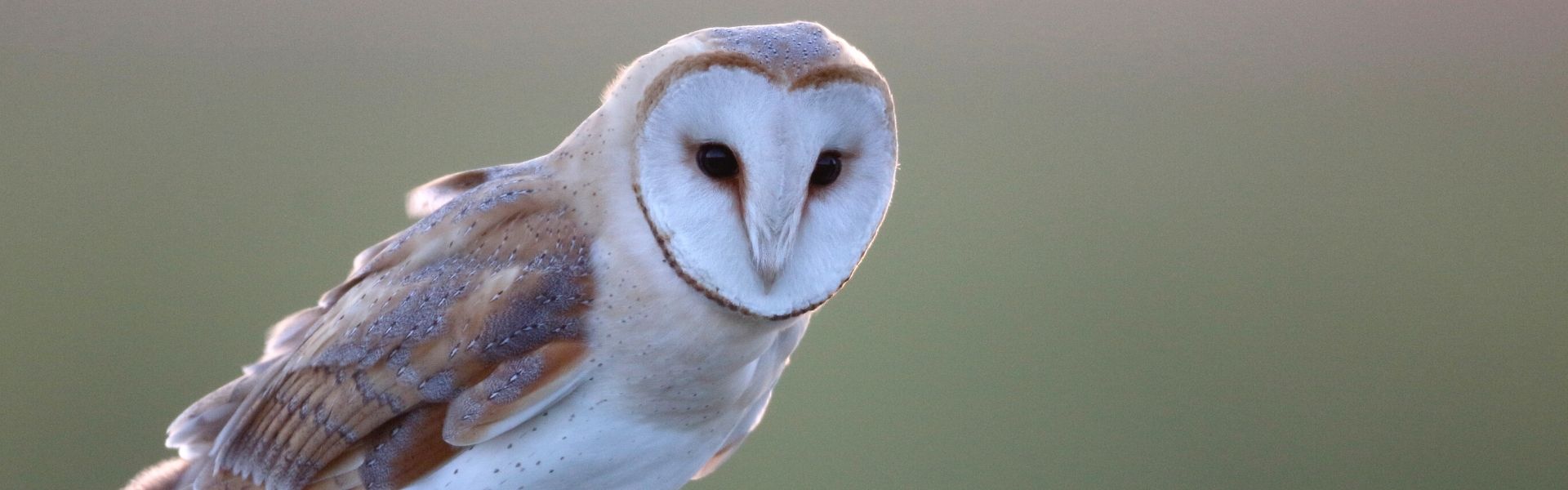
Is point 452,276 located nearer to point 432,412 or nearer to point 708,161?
point 432,412

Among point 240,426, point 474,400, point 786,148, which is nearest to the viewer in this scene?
point 786,148

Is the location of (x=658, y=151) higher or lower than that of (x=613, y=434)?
higher

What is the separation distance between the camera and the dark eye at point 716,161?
100 cm

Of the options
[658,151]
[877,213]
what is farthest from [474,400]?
[877,213]

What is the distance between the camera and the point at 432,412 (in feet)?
3.77

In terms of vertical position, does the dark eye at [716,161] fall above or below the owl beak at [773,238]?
above

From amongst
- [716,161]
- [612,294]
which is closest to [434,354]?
[612,294]

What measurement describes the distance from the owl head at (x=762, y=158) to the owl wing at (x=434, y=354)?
5.4 inches

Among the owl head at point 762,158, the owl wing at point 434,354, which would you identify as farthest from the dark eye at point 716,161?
the owl wing at point 434,354

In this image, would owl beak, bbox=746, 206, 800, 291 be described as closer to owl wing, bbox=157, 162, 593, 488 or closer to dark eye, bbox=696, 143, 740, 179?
dark eye, bbox=696, 143, 740, 179

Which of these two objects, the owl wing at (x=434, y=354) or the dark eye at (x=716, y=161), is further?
the owl wing at (x=434, y=354)

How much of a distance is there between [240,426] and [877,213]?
29.7 inches

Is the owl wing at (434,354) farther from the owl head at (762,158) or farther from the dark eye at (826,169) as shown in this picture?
the dark eye at (826,169)

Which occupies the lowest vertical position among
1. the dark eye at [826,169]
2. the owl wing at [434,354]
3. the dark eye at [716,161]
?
the owl wing at [434,354]
